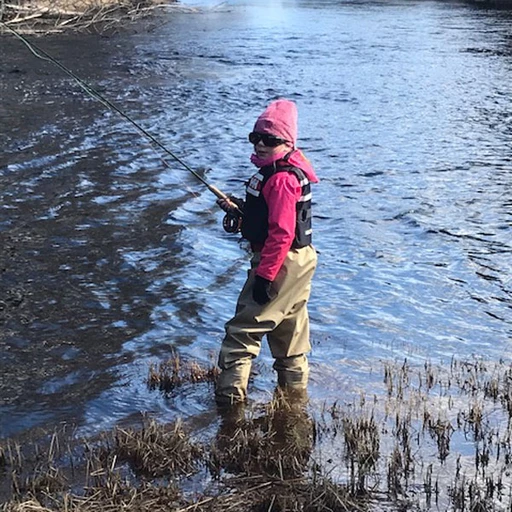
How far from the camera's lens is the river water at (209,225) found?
636 centimetres

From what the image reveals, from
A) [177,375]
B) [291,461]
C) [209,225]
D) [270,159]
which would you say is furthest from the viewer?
[209,225]

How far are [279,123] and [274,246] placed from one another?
694mm

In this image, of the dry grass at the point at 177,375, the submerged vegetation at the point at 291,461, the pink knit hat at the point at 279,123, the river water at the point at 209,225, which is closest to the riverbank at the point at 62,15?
the river water at the point at 209,225

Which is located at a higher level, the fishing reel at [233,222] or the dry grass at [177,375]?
the fishing reel at [233,222]

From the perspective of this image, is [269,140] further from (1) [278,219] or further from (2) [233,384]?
(2) [233,384]

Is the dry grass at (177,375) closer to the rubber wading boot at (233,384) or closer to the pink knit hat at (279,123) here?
the rubber wading boot at (233,384)

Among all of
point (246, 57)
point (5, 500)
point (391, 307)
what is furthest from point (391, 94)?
point (5, 500)

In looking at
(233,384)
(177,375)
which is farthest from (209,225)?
(233,384)

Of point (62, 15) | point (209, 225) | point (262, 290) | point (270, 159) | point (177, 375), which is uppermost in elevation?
→ point (270, 159)

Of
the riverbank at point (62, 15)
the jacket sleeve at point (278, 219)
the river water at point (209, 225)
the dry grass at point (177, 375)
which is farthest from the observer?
the riverbank at point (62, 15)

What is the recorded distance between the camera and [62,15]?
2570cm

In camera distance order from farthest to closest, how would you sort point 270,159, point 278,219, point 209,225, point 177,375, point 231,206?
point 209,225 < point 177,375 < point 231,206 < point 270,159 < point 278,219

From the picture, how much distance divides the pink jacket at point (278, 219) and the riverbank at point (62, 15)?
13873 millimetres

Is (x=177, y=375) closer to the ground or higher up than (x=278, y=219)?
closer to the ground
